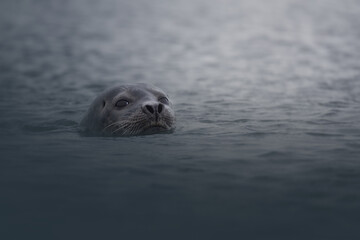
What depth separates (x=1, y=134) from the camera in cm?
984

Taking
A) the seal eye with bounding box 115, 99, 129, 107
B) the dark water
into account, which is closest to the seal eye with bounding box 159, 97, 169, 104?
the dark water

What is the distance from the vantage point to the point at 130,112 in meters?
9.41

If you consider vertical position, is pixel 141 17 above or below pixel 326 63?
above

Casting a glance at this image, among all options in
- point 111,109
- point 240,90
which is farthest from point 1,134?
point 240,90

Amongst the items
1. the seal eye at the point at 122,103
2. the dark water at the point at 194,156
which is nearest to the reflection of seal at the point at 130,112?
the seal eye at the point at 122,103

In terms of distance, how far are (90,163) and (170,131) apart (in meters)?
2.16

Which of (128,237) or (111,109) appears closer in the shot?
(128,237)

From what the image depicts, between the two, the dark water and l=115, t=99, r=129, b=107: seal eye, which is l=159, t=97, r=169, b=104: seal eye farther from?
l=115, t=99, r=129, b=107: seal eye

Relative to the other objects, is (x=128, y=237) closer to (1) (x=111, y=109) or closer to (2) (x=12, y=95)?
(1) (x=111, y=109)

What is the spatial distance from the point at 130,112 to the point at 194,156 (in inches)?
67.0

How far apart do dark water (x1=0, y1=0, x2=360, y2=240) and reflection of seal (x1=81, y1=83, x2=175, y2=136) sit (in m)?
0.24

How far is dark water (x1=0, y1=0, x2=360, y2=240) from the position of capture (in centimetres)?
564

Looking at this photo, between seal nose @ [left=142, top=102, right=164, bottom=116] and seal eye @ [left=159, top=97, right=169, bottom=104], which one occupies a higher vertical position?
seal eye @ [left=159, top=97, right=169, bottom=104]

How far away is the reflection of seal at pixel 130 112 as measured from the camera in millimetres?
9273
